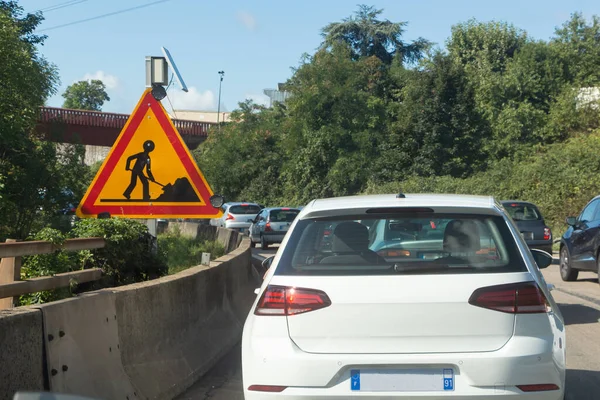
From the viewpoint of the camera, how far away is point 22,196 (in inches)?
930

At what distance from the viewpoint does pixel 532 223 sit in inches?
856

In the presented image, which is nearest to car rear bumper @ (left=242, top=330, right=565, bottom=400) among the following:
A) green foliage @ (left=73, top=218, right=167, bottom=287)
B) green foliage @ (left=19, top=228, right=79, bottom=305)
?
green foliage @ (left=19, top=228, right=79, bottom=305)

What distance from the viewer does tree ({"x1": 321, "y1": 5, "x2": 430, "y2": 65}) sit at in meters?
74.3

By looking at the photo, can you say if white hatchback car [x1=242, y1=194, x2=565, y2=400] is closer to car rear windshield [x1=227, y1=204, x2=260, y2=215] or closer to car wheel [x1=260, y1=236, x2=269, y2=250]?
car wheel [x1=260, y1=236, x2=269, y2=250]

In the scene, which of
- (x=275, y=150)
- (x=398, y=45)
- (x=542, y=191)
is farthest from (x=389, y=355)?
(x=398, y=45)

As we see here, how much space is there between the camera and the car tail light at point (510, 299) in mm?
4637

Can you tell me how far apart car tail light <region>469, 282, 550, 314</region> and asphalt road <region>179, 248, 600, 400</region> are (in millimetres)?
2210

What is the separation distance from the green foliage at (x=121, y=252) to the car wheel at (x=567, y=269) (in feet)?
31.4

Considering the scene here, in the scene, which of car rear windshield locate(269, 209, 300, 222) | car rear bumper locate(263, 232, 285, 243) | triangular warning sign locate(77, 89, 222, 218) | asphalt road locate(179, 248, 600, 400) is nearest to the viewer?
asphalt road locate(179, 248, 600, 400)

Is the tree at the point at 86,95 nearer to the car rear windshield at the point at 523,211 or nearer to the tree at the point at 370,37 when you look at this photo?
the tree at the point at 370,37

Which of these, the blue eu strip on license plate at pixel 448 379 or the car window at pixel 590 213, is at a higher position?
the car window at pixel 590 213

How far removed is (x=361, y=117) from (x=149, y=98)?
1939 inches

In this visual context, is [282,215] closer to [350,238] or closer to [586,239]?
[586,239]

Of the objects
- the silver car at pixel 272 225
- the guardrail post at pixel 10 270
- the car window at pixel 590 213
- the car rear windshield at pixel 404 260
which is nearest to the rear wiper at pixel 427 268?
the car rear windshield at pixel 404 260
